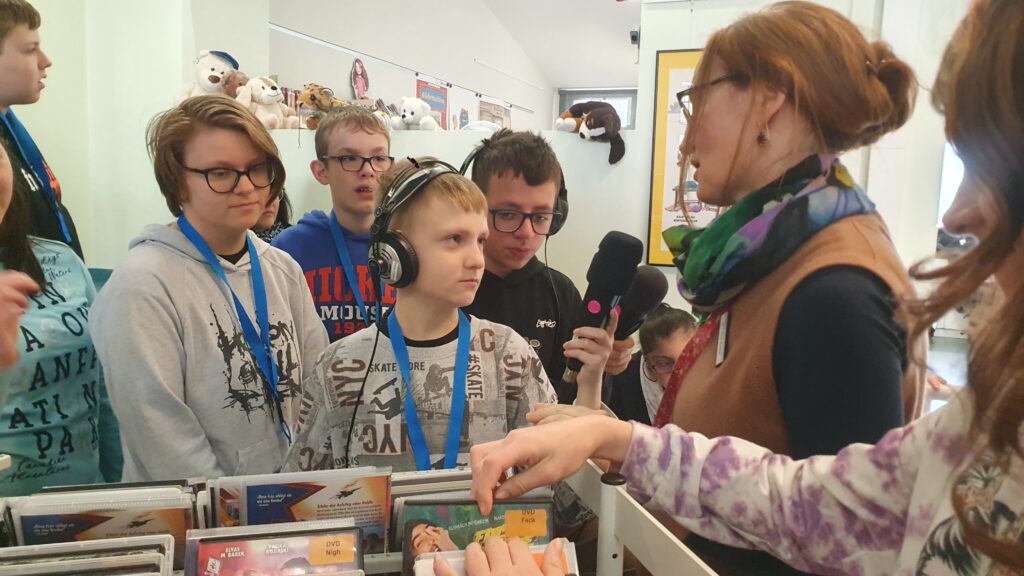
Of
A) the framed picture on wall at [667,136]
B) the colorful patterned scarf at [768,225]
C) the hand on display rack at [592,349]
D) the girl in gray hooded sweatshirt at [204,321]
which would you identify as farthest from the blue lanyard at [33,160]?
the framed picture on wall at [667,136]

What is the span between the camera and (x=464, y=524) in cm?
78

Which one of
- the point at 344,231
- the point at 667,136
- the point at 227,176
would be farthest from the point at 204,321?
the point at 667,136

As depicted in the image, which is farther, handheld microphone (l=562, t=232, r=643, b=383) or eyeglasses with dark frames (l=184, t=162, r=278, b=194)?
eyeglasses with dark frames (l=184, t=162, r=278, b=194)

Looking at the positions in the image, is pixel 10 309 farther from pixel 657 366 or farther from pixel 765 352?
pixel 657 366

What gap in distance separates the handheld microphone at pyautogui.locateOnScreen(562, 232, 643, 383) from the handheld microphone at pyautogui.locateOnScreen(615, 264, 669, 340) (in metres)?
0.10

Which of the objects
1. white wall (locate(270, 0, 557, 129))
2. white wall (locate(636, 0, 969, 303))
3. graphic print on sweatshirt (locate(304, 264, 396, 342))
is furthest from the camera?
white wall (locate(270, 0, 557, 129))

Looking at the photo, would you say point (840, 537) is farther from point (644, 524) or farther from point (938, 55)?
point (938, 55)

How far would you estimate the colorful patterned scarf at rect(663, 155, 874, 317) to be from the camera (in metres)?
0.88

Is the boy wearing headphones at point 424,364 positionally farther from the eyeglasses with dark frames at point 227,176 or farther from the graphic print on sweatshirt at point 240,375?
the eyeglasses with dark frames at point 227,176

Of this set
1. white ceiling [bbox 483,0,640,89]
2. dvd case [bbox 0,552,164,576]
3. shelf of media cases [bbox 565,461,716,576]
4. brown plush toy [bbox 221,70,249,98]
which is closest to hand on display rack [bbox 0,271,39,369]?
dvd case [bbox 0,552,164,576]

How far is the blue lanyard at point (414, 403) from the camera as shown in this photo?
119 centimetres

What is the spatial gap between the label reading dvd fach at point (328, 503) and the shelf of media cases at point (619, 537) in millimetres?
41

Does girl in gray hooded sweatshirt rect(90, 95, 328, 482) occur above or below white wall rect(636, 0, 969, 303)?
below

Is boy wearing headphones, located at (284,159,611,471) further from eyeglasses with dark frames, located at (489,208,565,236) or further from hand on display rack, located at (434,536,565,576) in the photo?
hand on display rack, located at (434,536,565,576)
